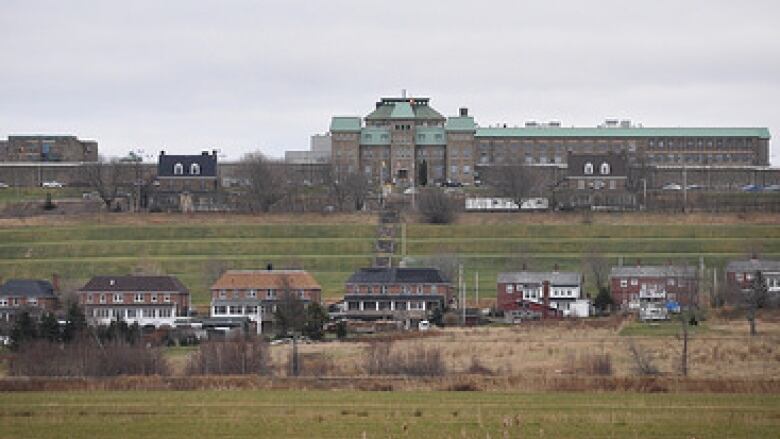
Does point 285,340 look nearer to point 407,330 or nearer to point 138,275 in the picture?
point 407,330

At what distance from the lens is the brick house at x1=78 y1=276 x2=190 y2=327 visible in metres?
77.4

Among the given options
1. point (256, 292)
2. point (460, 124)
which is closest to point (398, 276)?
point (256, 292)

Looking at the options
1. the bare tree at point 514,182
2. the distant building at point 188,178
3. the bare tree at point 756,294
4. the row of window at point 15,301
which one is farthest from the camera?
the distant building at point 188,178

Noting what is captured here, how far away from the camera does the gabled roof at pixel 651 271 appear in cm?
8150

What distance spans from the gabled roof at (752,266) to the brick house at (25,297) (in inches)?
1183

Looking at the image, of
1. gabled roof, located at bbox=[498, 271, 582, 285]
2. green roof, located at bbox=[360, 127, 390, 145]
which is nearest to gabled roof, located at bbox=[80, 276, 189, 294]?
gabled roof, located at bbox=[498, 271, 582, 285]

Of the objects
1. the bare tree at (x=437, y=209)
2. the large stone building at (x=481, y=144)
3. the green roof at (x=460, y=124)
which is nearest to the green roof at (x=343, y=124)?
the large stone building at (x=481, y=144)

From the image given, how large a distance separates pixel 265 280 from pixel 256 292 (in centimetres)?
100

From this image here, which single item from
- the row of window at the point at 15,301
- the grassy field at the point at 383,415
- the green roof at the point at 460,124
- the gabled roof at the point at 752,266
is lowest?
the grassy field at the point at 383,415

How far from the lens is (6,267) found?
8725cm

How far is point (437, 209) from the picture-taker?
4050 inches

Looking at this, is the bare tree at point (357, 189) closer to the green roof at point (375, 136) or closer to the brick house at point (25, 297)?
the green roof at point (375, 136)

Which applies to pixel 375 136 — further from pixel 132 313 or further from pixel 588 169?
pixel 132 313

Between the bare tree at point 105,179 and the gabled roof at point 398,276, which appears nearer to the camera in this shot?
the gabled roof at point 398,276
